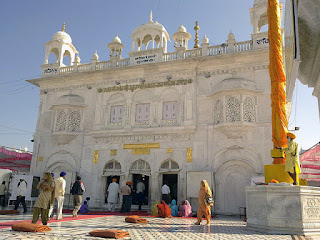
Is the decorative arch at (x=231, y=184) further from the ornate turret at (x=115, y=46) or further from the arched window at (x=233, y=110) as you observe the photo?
the ornate turret at (x=115, y=46)

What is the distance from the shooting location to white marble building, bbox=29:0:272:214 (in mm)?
13008

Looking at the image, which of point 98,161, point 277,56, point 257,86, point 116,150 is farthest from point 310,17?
point 98,161

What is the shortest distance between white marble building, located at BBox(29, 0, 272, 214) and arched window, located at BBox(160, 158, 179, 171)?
0.16ft

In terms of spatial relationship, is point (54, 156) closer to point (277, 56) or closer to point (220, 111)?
point (220, 111)

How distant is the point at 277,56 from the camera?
29.2ft

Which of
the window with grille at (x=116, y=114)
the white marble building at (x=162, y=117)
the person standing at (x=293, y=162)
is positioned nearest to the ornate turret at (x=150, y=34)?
the white marble building at (x=162, y=117)

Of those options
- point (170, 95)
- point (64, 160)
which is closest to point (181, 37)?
point (170, 95)

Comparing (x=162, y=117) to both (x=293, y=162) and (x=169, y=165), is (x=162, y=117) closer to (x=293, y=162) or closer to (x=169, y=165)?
(x=169, y=165)

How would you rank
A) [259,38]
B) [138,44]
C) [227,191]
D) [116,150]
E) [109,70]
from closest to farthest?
[227,191] → [259,38] → [116,150] → [109,70] → [138,44]

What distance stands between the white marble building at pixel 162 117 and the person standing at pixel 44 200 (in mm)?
7250

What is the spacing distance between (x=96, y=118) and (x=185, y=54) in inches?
232

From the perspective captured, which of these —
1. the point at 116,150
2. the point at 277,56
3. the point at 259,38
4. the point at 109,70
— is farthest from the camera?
the point at 109,70

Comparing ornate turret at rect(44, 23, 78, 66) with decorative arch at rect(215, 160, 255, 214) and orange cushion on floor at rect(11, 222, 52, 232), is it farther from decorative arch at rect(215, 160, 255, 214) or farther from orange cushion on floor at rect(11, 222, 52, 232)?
orange cushion on floor at rect(11, 222, 52, 232)

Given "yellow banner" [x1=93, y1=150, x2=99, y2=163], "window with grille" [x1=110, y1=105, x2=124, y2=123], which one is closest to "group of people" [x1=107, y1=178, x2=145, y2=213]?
"yellow banner" [x1=93, y1=150, x2=99, y2=163]
